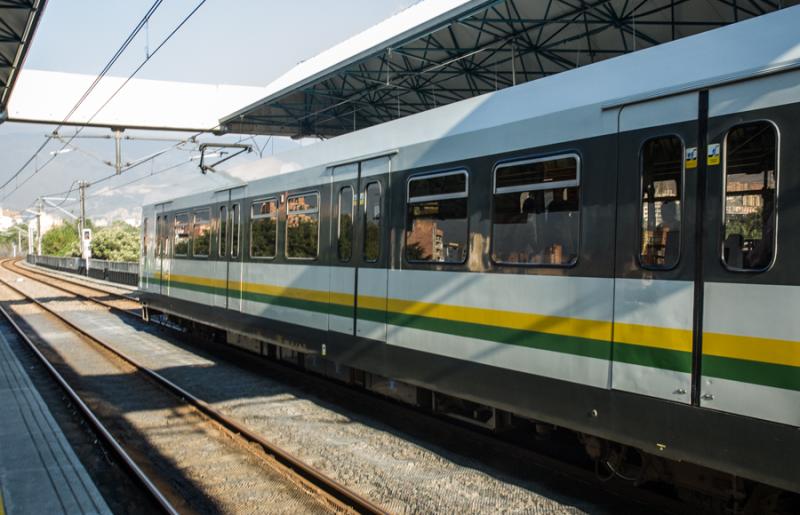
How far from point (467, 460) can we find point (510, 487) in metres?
0.90

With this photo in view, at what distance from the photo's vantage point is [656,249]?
5141 mm

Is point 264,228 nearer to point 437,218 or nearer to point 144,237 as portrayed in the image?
point 437,218

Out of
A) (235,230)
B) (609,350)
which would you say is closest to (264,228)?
(235,230)

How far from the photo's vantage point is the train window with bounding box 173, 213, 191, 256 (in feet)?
49.8

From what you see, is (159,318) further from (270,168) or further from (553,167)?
(553,167)

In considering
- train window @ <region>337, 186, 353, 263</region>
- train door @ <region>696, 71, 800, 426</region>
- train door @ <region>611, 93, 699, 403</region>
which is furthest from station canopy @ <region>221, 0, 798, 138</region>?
train door @ <region>696, 71, 800, 426</region>

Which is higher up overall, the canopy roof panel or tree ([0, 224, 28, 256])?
the canopy roof panel

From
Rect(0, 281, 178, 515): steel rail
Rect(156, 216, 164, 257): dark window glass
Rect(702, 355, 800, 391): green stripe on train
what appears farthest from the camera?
Rect(156, 216, 164, 257): dark window glass

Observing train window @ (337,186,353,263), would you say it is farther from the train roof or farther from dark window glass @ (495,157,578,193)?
dark window glass @ (495,157,578,193)

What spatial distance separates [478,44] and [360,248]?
9.40 m

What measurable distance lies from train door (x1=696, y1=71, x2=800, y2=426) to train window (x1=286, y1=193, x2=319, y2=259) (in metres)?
5.94

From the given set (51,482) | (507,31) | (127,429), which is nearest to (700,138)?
(51,482)

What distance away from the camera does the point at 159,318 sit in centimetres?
1869

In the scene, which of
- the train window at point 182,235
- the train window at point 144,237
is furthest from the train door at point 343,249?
the train window at point 144,237
